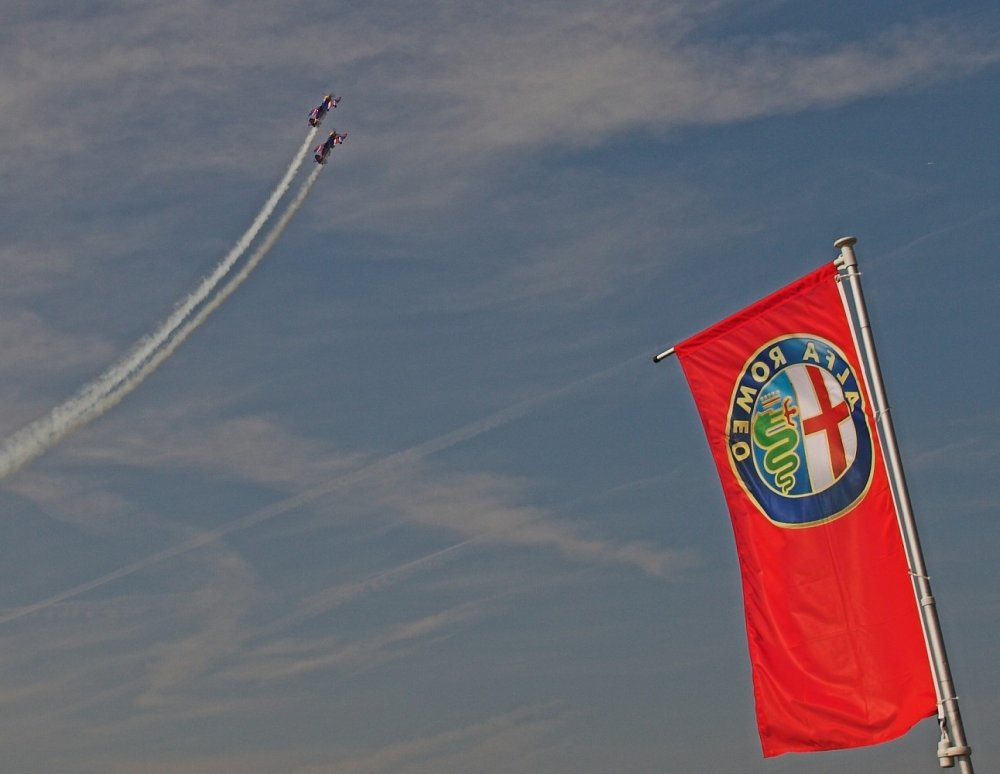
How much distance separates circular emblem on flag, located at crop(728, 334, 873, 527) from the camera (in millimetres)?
38281

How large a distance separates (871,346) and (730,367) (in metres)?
4.01

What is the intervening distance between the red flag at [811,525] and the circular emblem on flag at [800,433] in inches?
1.5

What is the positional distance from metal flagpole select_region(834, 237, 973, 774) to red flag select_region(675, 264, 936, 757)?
551mm

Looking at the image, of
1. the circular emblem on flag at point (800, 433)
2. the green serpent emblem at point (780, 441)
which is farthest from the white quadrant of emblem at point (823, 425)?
the green serpent emblem at point (780, 441)

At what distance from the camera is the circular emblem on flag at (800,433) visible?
1507 inches

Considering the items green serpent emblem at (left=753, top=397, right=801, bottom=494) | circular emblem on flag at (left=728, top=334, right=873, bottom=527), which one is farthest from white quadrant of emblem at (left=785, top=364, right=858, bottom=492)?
green serpent emblem at (left=753, top=397, right=801, bottom=494)

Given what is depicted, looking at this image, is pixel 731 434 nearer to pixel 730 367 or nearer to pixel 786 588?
pixel 730 367

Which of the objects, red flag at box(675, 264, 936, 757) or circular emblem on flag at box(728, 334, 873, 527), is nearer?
red flag at box(675, 264, 936, 757)

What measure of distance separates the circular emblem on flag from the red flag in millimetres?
37

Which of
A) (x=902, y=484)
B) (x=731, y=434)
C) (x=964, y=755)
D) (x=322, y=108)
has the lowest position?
(x=964, y=755)

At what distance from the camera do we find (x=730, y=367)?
132 ft

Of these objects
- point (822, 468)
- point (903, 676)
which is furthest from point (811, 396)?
point (903, 676)

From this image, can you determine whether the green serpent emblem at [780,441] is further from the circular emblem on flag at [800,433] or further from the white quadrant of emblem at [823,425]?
the white quadrant of emblem at [823,425]

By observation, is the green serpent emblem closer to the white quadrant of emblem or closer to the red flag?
the red flag
